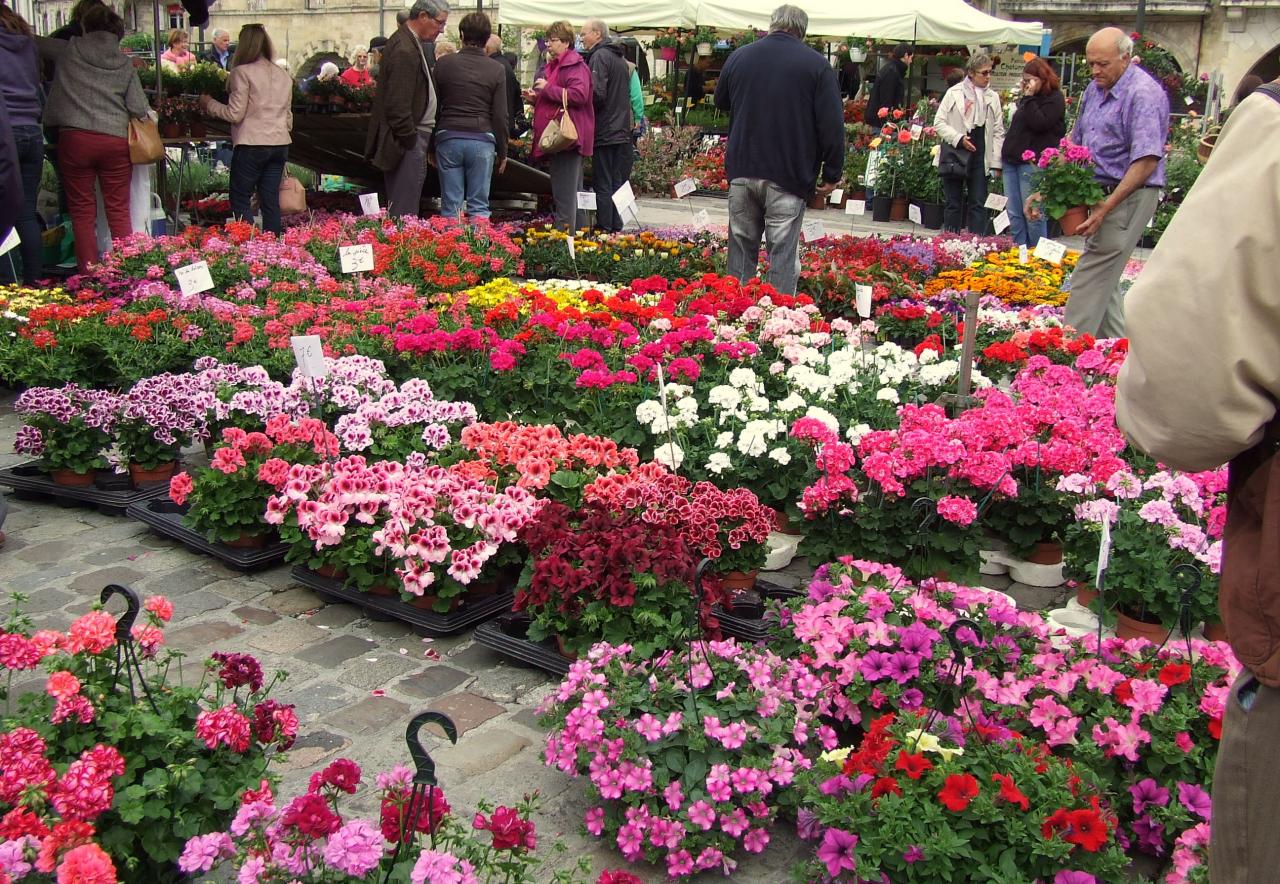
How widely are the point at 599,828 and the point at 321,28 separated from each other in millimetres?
45890

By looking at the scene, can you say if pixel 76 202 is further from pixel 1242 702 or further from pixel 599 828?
pixel 1242 702

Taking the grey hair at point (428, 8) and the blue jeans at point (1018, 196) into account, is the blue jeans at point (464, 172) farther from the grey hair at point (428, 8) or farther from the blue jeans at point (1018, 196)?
the blue jeans at point (1018, 196)

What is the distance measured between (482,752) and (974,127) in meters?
10.5

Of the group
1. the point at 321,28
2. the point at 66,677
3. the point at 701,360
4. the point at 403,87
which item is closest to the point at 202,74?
the point at 403,87

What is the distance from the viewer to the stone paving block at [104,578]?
4402 millimetres

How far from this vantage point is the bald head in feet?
21.2

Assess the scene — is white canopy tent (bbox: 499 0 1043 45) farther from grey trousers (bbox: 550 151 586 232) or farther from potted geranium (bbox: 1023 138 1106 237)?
potted geranium (bbox: 1023 138 1106 237)

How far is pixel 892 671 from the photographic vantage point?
10.6 ft

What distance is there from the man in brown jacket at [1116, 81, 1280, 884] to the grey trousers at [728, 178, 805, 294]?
619 centimetres

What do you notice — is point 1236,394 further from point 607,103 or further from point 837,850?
point 607,103

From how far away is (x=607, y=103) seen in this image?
11023 mm

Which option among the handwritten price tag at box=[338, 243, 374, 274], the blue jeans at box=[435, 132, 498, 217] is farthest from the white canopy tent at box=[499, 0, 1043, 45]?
the handwritten price tag at box=[338, 243, 374, 274]

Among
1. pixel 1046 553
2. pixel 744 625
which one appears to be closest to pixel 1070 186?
pixel 1046 553

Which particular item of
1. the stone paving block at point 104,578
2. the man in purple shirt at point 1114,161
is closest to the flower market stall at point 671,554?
the stone paving block at point 104,578
